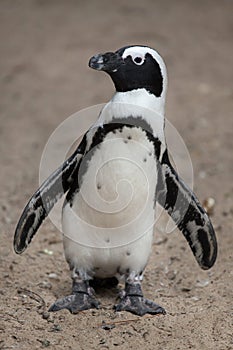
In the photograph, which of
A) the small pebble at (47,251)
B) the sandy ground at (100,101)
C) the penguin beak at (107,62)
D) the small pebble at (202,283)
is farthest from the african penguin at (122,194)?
the small pebble at (47,251)

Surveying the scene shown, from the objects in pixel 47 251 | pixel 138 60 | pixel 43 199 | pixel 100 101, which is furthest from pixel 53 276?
pixel 100 101

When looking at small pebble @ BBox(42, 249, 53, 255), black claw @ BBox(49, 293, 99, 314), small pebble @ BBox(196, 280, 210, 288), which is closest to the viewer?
black claw @ BBox(49, 293, 99, 314)

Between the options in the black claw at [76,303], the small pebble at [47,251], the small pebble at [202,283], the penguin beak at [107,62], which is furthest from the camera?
the small pebble at [47,251]

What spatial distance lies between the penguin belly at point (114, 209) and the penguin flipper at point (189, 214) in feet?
0.41

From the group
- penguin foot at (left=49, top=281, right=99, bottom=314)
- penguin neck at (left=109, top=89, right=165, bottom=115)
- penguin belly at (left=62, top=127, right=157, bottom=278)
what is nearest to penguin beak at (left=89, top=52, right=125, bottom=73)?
penguin neck at (left=109, top=89, right=165, bottom=115)

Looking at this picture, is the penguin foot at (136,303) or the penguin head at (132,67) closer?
the penguin head at (132,67)

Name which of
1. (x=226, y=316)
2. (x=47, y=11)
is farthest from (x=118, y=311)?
(x=47, y=11)

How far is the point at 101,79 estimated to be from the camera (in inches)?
258

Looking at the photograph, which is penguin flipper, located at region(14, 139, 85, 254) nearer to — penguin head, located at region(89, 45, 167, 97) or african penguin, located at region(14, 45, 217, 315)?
african penguin, located at region(14, 45, 217, 315)

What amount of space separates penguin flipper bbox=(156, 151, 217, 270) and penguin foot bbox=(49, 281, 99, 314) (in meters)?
0.49

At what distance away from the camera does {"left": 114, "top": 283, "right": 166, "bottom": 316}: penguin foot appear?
3105mm

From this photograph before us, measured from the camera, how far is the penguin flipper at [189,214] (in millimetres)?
3190

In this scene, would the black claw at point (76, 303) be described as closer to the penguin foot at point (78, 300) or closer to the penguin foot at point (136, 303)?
the penguin foot at point (78, 300)

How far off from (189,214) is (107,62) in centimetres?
77
